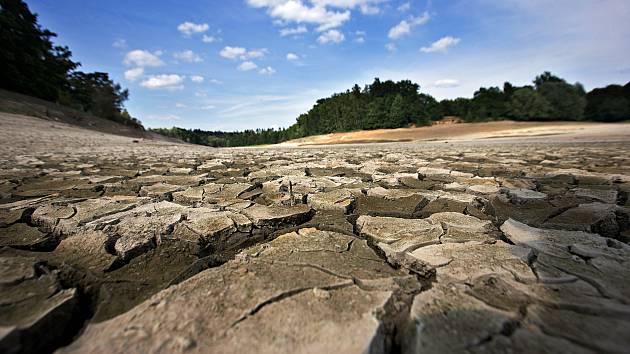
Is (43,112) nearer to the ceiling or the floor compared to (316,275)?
nearer to the ceiling

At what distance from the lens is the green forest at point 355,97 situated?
60.4 feet

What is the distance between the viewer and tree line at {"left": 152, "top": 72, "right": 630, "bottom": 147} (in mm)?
29219

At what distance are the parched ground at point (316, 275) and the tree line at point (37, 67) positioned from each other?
2505 centimetres

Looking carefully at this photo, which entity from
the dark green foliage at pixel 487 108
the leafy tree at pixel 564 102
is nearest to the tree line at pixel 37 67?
the dark green foliage at pixel 487 108

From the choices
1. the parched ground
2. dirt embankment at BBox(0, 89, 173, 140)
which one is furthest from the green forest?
the parched ground

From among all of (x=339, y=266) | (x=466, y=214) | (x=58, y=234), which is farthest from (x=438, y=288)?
(x=58, y=234)

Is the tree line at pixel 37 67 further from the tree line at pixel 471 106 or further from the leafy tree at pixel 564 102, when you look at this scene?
the leafy tree at pixel 564 102

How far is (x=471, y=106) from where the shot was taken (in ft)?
115

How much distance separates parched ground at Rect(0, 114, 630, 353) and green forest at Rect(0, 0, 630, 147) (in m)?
25.4

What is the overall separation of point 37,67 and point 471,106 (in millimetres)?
44466

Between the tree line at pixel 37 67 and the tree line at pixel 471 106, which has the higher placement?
the tree line at pixel 37 67

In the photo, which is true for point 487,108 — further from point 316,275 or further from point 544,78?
point 316,275

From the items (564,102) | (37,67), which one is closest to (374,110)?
(564,102)

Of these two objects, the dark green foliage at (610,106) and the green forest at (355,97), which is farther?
the dark green foliage at (610,106)
